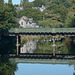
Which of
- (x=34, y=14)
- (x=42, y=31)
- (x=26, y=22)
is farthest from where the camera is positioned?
(x=34, y=14)

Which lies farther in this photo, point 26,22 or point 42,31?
point 26,22

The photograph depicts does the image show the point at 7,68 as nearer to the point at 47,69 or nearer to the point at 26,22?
the point at 47,69

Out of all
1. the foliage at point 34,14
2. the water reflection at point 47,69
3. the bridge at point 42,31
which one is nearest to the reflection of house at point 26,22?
the foliage at point 34,14

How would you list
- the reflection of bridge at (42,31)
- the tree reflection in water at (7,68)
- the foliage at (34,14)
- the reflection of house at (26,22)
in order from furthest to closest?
the foliage at (34,14), the reflection of house at (26,22), the reflection of bridge at (42,31), the tree reflection in water at (7,68)

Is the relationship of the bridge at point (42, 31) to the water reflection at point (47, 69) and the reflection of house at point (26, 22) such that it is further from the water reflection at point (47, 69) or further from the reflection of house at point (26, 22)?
the reflection of house at point (26, 22)

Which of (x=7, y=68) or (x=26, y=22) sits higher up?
(x=26, y=22)

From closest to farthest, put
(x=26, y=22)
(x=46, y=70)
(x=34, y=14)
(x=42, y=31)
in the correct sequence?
(x=46, y=70)
(x=42, y=31)
(x=26, y=22)
(x=34, y=14)

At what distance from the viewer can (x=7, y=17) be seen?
98688mm

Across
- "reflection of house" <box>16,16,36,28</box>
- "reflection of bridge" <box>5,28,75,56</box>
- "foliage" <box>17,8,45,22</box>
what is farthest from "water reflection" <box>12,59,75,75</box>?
"foliage" <box>17,8,45,22</box>

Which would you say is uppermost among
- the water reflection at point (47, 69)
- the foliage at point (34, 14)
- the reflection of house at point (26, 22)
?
the foliage at point (34, 14)

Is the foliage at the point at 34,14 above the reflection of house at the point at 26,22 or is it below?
above

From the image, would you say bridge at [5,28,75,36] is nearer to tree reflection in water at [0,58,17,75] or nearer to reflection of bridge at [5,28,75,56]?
reflection of bridge at [5,28,75,56]

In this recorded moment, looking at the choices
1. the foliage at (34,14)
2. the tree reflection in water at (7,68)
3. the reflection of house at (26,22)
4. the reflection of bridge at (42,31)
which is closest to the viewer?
the tree reflection in water at (7,68)

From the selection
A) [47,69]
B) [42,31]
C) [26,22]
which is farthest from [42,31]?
[26,22]
